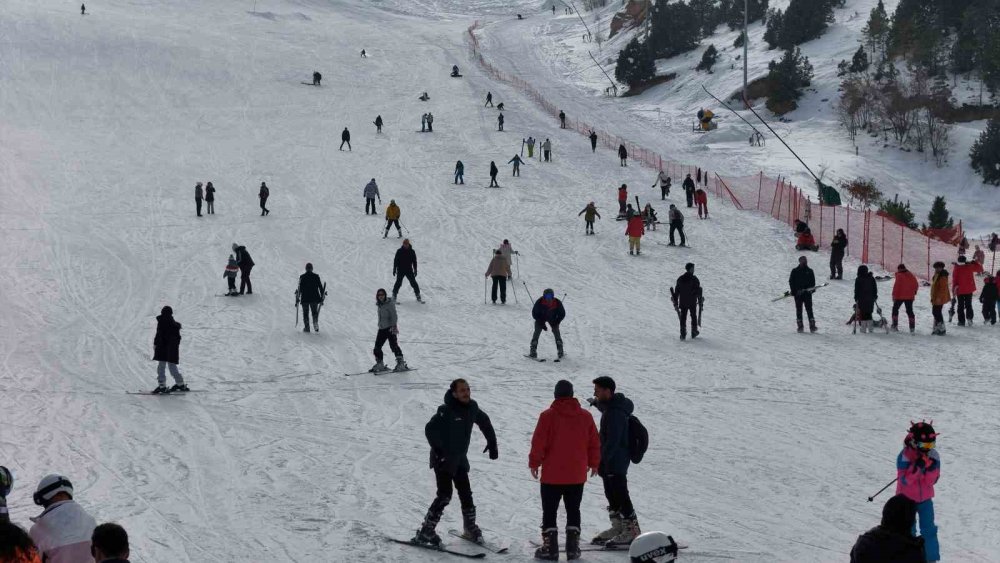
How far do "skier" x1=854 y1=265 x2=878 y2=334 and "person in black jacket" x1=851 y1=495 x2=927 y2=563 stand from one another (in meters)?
13.7

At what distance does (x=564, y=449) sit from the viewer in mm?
7410

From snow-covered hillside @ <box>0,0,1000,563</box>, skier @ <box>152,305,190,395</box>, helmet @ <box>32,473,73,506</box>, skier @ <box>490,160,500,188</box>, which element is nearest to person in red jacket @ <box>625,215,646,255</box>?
snow-covered hillside @ <box>0,0,1000,563</box>

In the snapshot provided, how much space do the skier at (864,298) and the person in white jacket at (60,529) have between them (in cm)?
1435

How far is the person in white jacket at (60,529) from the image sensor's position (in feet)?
19.8

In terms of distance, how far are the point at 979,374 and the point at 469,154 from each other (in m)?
28.9

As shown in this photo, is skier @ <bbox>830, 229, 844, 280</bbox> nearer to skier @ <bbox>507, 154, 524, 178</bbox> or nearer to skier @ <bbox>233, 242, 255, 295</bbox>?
skier @ <bbox>233, 242, 255, 295</bbox>

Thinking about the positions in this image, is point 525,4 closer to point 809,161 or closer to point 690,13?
point 690,13

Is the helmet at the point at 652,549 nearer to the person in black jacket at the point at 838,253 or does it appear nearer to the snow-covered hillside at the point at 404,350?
the snow-covered hillside at the point at 404,350

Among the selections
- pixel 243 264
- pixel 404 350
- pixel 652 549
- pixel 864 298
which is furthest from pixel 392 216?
pixel 652 549

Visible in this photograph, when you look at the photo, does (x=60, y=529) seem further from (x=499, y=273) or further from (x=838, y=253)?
(x=838, y=253)

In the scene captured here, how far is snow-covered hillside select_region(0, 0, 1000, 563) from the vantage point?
9.38 metres

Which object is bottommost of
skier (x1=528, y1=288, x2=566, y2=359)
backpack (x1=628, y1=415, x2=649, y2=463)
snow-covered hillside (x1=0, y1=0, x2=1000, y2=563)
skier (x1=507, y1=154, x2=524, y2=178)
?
snow-covered hillside (x1=0, y1=0, x2=1000, y2=563)

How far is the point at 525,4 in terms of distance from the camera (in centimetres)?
10381

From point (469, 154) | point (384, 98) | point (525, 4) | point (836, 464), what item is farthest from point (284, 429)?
point (525, 4)
